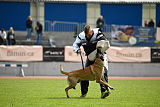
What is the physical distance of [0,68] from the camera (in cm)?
2347

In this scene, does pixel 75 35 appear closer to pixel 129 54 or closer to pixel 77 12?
pixel 129 54

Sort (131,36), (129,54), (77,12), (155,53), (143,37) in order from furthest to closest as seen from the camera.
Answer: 1. (77,12)
2. (143,37)
3. (131,36)
4. (155,53)
5. (129,54)

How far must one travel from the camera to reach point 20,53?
77.7ft

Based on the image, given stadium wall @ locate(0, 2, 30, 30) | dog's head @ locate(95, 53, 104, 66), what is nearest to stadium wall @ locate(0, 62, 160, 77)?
stadium wall @ locate(0, 2, 30, 30)

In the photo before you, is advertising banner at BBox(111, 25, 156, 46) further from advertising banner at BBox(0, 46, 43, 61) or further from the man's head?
the man's head

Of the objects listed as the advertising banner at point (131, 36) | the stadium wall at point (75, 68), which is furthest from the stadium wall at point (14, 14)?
the advertising banner at point (131, 36)

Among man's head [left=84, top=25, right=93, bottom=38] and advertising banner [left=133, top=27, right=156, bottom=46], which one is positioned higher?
man's head [left=84, top=25, right=93, bottom=38]

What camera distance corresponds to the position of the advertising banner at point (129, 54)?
24203mm

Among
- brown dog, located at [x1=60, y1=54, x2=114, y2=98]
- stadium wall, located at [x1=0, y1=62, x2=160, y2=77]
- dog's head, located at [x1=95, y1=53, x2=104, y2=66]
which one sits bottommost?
stadium wall, located at [x1=0, y1=62, x2=160, y2=77]

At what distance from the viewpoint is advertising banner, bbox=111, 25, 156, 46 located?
2547cm

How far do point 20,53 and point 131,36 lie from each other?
702 centimetres

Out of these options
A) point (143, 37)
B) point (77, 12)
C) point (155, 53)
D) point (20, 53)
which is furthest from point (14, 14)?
point (155, 53)

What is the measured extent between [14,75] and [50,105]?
1452cm

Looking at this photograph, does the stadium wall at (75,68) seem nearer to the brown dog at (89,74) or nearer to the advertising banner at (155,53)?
the advertising banner at (155,53)
